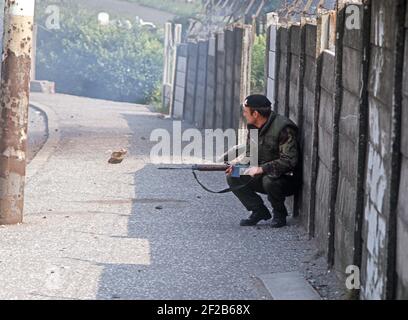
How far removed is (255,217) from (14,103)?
2488 mm

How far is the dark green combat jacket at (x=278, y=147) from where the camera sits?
1109 centimetres

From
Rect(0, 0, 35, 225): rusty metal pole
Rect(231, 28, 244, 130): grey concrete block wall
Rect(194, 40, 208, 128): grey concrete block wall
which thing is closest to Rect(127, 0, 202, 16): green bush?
Rect(194, 40, 208, 128): grey concrete block wall

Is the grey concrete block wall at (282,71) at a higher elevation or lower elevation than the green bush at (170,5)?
lower

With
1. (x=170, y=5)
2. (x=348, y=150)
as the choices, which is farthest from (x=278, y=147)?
(x=170, y=5)

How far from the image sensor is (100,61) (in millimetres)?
44438

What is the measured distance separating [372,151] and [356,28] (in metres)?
1.22

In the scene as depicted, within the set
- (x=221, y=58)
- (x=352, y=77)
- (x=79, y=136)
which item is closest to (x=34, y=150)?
(x=79, y=136)

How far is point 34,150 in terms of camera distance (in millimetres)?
19922

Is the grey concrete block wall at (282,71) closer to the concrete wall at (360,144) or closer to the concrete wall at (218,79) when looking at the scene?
the concrete wall at (360,144)

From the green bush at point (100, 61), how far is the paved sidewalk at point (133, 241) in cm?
2594

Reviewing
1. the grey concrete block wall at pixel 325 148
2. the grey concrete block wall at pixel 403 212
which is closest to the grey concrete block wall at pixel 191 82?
the grey concrete block wall at pixel 325 148

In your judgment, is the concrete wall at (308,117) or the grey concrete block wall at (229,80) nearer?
the concrete wall at (308,117)

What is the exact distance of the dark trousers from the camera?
11.2m
